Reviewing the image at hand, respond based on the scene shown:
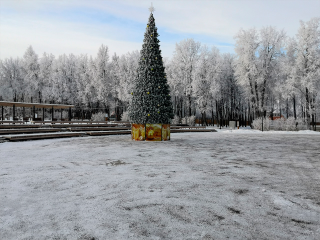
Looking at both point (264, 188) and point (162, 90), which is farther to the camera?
point (162, 90)

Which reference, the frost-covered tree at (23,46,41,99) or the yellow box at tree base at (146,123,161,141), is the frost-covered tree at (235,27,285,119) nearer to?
the yellow box at tree base at (146,123,161,141)

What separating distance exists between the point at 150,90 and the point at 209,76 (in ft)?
83.2

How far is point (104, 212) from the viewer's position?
12.2 feet

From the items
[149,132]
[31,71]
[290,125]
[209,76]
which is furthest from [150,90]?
[31,71]

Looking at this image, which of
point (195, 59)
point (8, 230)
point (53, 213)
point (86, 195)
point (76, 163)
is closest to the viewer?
point (8, 230)

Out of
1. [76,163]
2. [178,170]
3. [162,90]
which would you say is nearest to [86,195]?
[178,170]

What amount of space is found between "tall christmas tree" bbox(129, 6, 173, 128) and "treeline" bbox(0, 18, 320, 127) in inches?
790

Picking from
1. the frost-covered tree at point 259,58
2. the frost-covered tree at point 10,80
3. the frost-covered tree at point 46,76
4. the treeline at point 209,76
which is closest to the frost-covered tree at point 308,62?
the treeline at point 209,76

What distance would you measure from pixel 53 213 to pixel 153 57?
13549 mm

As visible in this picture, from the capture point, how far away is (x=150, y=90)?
51.7 ft

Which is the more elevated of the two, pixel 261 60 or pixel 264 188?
pixel 261 60

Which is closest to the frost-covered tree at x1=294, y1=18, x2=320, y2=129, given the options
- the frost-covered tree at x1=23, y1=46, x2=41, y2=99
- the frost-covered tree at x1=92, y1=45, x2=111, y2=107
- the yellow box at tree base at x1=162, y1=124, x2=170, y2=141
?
the yellow box at tree base at x1=162, y1=124, x2=170, y2=141

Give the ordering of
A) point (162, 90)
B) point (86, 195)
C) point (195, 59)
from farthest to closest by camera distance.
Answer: point (195, 59) → point (162, 90) → point (86, 195)

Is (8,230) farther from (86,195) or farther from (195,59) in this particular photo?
(195,59)
